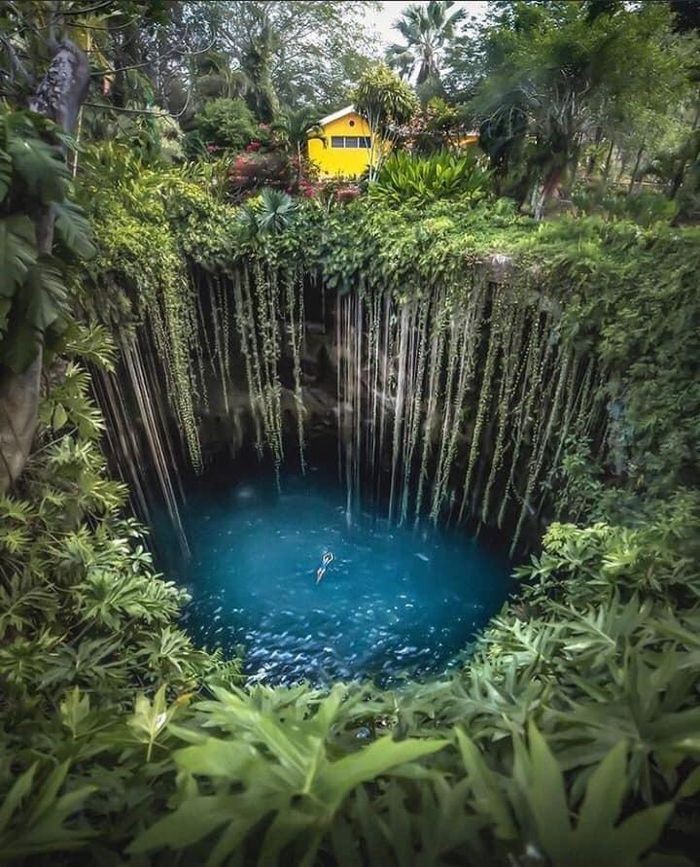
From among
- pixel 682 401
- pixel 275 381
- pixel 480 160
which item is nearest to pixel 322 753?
pixel 682 401

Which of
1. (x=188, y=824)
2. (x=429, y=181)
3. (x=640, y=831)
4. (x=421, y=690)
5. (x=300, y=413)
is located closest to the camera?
(x=640, y=831)

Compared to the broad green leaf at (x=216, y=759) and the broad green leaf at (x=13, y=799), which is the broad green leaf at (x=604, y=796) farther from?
the broad green leaf at (x=13, y=799)

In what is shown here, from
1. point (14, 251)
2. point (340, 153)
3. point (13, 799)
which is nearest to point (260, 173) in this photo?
point (340, 153)

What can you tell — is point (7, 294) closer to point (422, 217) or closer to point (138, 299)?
point (138, 299)

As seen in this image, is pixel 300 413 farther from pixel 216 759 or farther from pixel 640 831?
pixel 640 831

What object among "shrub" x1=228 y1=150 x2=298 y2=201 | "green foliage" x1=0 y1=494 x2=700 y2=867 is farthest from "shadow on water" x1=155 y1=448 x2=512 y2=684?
"shrub" x1=228 y1=150 x2=298 y2=201

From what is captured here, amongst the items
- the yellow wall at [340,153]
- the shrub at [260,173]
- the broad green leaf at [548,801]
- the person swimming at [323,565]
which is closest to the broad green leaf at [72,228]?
the broad green leaf at [548,801]
